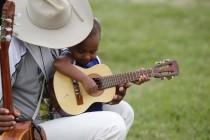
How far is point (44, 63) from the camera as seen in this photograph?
12.3 feet

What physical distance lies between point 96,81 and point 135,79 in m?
0.26

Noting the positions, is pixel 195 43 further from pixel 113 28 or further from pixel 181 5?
pixel 181 5

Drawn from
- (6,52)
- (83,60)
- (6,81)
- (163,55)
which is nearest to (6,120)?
(6,81)

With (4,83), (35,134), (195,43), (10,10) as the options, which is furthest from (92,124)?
(195,43)

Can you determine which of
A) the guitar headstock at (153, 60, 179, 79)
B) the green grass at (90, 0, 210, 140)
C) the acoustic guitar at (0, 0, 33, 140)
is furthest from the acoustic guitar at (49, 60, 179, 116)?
the green grass at (90, 0, 210, 140)

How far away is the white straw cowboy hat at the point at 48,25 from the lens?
3631 mm

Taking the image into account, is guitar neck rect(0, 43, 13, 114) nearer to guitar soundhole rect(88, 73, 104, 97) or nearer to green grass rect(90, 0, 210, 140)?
guitar soundhole rect(88, 73, 104, 97)

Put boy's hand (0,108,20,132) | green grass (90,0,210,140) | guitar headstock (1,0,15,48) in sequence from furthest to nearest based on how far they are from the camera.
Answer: green grass (90,0,210,140), boy's hand (0,108,20,132), guitar headstock (1,0,15,48)

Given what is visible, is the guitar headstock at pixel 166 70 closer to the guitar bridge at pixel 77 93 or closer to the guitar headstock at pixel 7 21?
the guitar bridge at pixel 77 93

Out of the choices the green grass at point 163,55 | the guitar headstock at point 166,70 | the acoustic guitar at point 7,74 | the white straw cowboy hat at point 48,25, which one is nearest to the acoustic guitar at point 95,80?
the guitar headstock at point 166,70

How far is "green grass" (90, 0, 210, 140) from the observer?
5836 millimetres

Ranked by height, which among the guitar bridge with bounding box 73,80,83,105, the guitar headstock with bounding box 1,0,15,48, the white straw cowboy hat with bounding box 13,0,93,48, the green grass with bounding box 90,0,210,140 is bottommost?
the green grass with bounding box 90,0,210,140

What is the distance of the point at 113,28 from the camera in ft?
32.0

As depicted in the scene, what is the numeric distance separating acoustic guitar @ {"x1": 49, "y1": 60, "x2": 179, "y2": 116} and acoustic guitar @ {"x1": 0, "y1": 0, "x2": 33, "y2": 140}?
1.15 feet
